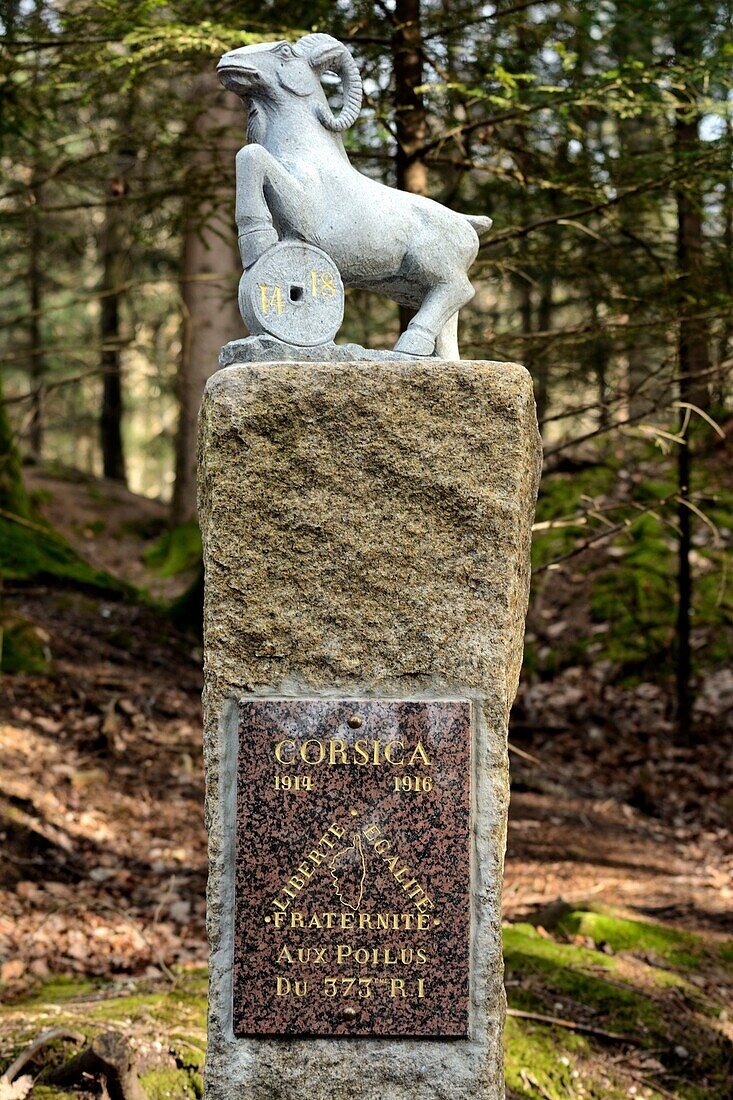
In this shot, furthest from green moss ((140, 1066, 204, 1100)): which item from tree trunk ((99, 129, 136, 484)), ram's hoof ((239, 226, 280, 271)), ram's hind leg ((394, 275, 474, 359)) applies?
tree trunk ((99, 129, 136, 484))

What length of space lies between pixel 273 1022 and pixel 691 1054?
233 cm

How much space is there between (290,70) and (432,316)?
2.86 ft

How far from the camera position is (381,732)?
3006 millimetres

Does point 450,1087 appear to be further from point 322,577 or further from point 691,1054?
point 691,1054

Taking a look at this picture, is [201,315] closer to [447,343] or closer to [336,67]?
[336,67]

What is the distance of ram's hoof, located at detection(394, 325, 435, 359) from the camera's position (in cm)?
328

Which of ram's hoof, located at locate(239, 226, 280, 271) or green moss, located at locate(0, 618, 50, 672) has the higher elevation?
ram's hoof, located at locate(239, 226, 280, 271)

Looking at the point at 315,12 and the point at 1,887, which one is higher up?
the point at 315,12

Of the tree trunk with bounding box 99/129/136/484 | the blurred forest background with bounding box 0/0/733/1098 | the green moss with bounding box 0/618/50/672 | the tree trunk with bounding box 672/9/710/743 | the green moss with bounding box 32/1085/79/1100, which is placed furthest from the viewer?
the tree trunk with bounding box 99/129/136/484

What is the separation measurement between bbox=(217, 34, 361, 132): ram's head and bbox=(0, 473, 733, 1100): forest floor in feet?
9.53

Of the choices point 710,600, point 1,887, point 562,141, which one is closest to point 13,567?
point 1,887

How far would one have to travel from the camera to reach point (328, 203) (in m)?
3.29

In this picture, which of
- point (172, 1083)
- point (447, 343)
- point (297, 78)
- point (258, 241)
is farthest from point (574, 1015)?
point (297, 78)

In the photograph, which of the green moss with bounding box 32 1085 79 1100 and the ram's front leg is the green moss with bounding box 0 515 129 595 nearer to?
the green moss with bounding box 32 1085 79 1100
